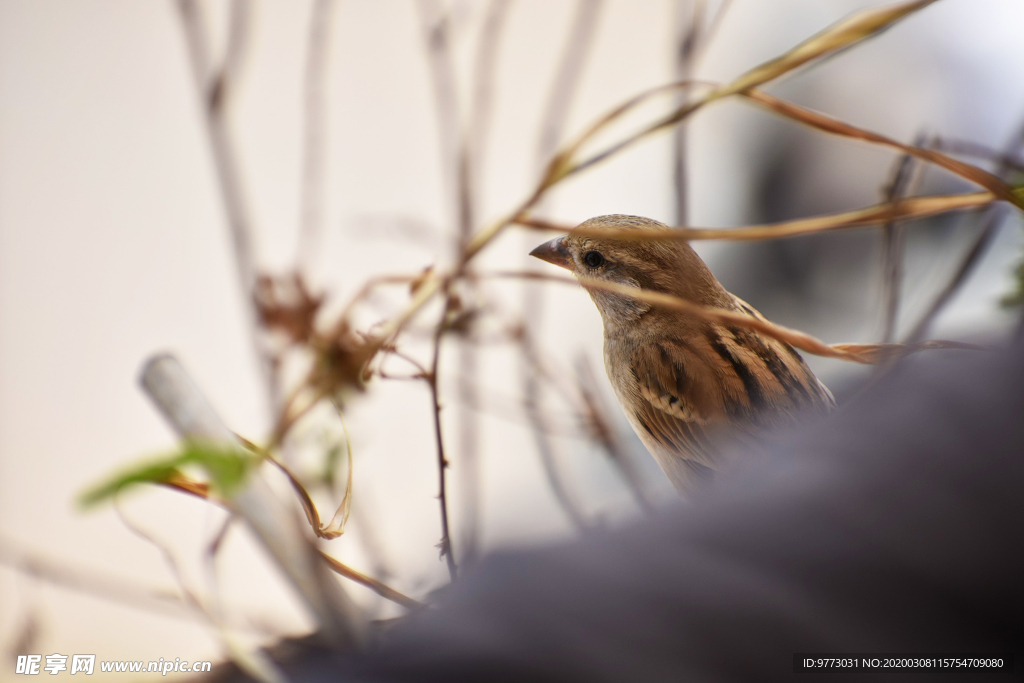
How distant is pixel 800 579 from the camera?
0.55 ft

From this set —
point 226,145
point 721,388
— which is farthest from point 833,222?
point 226,145

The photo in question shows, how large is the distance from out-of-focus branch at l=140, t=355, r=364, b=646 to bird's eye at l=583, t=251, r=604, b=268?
32 centimetres

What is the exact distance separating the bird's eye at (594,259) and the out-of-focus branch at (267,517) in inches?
12.8

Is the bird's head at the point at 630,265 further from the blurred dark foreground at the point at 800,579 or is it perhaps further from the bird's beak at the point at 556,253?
the blurred dark foreground at the point at 800,579

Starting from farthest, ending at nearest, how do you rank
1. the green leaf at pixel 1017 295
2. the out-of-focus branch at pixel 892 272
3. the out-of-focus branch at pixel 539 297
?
the out-of-focus branch at pixel 539 297, the out-of-focus branch at pixel 892 272, the green leaf at pixel 1017 295

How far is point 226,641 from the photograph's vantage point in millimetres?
174

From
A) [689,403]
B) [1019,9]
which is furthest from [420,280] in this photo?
[1019,9]

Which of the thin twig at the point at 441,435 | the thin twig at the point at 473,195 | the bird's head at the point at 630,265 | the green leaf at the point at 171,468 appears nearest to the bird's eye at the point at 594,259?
the bird's head at the point at 630,265

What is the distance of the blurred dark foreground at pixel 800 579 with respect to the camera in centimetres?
16

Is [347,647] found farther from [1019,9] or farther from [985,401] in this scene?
[1019,9]

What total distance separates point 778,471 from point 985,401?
0.19 ft

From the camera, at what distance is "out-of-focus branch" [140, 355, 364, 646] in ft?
0.65

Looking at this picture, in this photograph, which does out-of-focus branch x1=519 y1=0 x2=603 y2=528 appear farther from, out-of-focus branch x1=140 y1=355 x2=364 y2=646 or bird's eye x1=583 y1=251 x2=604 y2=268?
out-of-focus branch x1=140 y1=355 x2=364 y2=646

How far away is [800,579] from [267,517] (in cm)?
16
